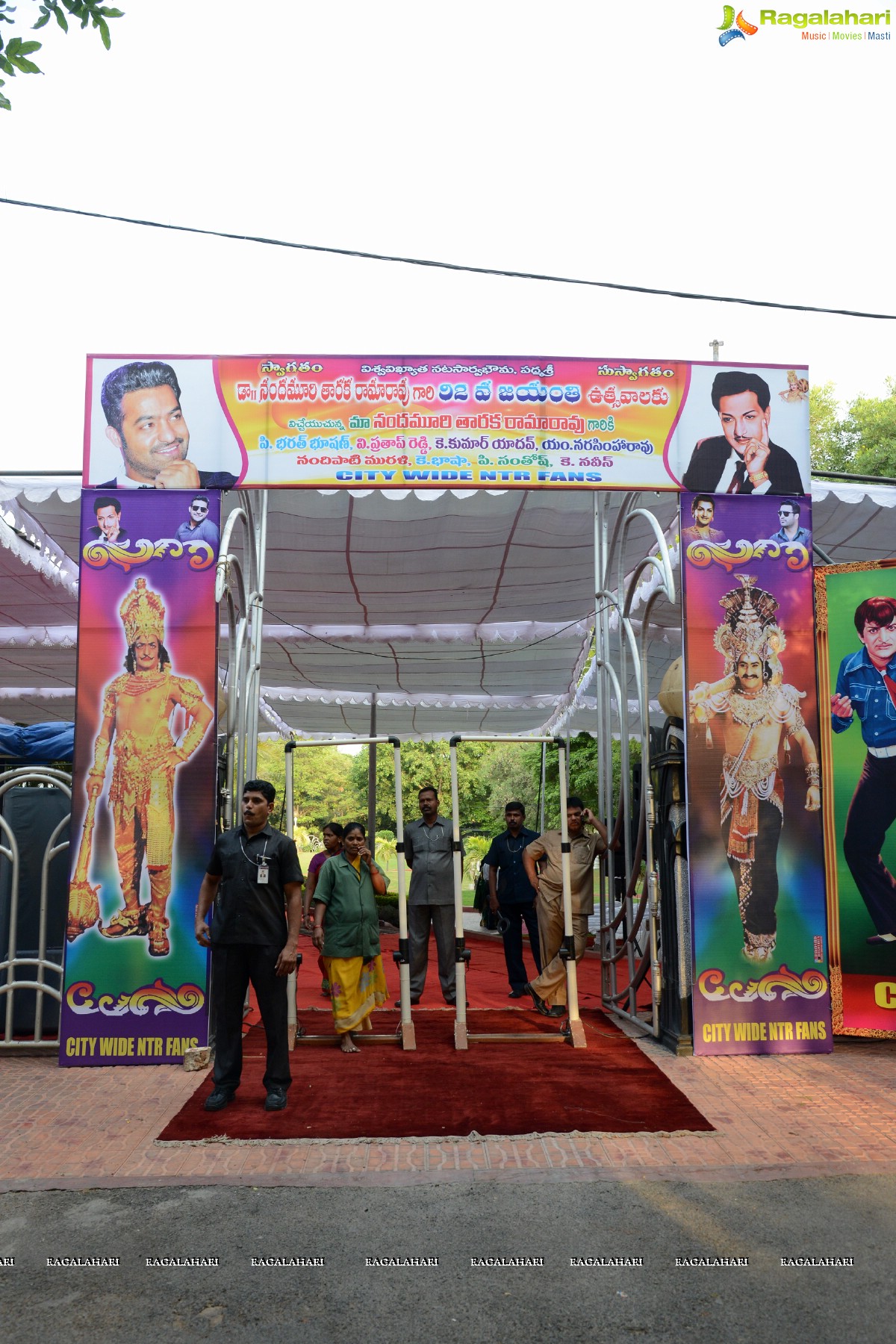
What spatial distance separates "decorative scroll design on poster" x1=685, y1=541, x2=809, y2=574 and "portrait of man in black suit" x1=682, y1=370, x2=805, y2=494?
1.20 feet

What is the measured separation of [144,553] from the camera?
679 centimetres

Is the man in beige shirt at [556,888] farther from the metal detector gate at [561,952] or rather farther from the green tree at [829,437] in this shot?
the green tree at [829,437]

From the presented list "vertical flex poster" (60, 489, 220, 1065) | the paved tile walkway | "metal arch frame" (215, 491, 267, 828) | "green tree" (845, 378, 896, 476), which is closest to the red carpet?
the paved tile walkway

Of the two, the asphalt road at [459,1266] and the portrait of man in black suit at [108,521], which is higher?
the portrait of man in black suit at [108,521]

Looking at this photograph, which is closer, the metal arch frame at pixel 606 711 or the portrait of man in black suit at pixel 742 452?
the metal arch frame at pixel 606 711

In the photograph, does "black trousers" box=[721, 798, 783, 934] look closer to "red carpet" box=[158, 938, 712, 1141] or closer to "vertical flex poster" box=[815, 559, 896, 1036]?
"vertical flex poster" box=[815, 559, 896, 1036]

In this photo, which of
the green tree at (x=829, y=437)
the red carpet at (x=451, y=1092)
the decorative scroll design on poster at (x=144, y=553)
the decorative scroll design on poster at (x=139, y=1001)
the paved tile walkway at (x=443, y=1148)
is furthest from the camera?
the green tree at (x=829, y=437)

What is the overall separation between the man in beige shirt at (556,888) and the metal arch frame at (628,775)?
236 mm

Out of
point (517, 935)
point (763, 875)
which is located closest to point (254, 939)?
point (763, 875)

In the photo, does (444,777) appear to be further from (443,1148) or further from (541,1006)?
(443,1148)

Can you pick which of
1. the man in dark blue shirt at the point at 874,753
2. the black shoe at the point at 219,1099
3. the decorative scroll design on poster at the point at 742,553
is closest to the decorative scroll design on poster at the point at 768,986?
the man in dark blue shirt at the point at 874,753

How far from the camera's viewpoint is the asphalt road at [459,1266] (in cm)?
321

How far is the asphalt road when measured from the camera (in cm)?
321

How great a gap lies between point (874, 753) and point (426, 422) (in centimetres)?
365
